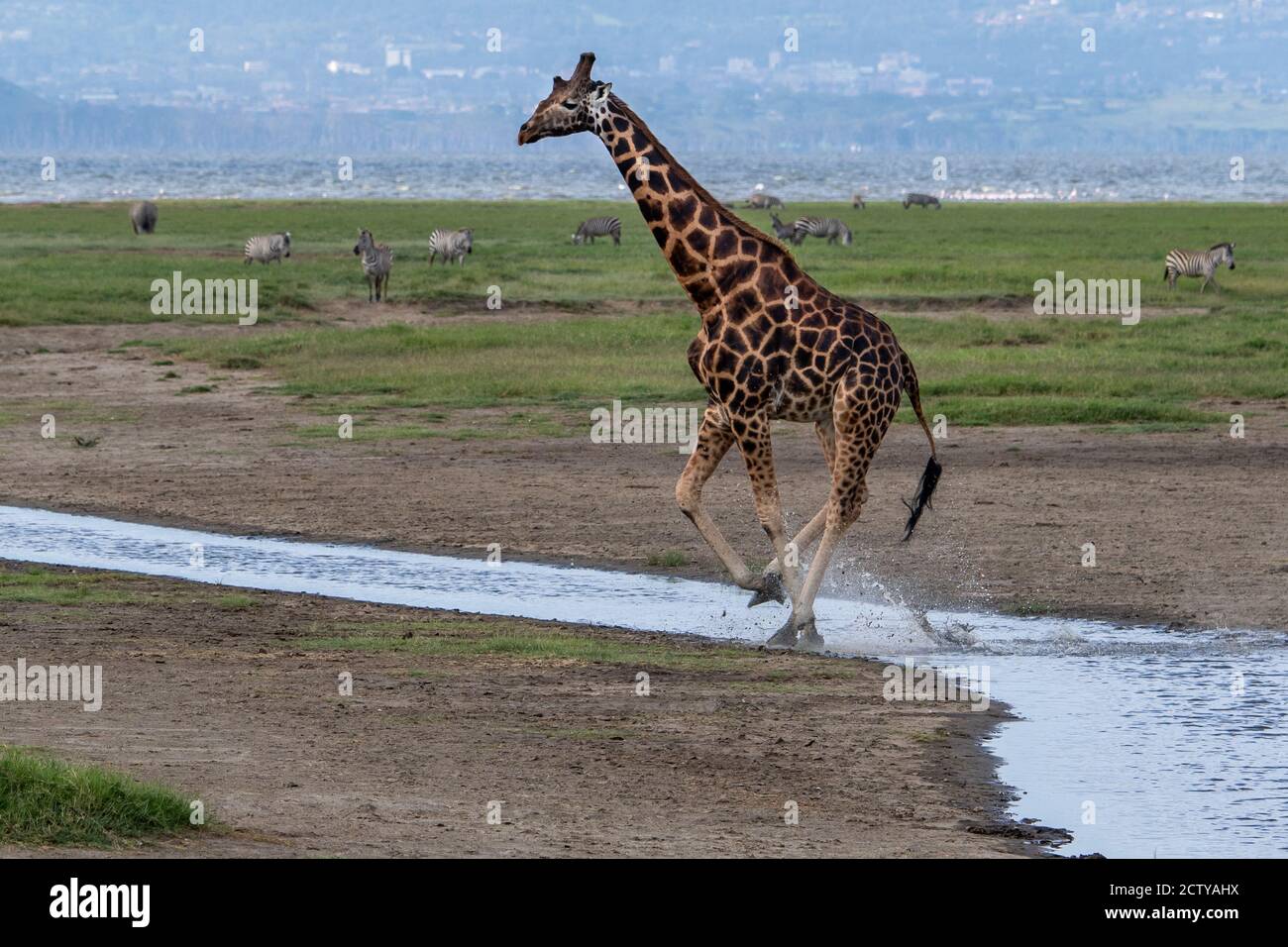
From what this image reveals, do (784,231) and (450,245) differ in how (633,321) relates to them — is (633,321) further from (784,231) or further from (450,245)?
(784,231)

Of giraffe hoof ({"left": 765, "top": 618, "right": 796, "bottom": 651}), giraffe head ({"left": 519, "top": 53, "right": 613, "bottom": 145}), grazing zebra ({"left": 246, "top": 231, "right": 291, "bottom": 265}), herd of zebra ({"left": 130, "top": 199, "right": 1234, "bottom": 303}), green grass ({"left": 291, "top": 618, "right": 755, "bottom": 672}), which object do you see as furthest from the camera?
grazing zebra ({"left": 246, "top": 231, "right": 291, "bottom": 265})

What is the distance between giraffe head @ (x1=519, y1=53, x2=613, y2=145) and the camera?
12805mm

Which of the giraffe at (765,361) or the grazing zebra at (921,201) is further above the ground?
the grazing zebra at (921,201)

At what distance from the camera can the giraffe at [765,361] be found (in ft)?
41.4

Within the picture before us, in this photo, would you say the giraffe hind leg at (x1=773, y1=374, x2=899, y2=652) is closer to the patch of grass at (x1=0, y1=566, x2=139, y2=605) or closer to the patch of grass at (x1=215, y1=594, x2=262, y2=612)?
the patch of grass at (x1=215, y1=594, x2=262, y2=612)

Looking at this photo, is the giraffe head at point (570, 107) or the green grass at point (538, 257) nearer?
the giraffe head at point (570, 107)

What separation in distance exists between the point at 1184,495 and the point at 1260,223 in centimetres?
4994

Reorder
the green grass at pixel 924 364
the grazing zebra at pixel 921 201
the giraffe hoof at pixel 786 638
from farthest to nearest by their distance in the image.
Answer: the grazing zebra at pixel 921 201, the green grass at pixel 924 364, the giraffe hoof at pixel 786 638

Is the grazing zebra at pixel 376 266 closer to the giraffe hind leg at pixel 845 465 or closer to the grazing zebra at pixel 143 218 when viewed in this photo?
the grazing zebra at pixel 143 218

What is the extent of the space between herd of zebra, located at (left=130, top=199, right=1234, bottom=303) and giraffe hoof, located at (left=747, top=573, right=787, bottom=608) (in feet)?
78.2

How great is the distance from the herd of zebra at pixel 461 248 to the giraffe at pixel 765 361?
23380mm

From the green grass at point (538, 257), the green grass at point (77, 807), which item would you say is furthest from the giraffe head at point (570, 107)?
the green grass at point (538, 257)

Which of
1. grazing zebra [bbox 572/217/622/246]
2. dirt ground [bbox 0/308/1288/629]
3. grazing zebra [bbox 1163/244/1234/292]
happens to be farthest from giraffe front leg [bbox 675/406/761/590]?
grazing zebra [bbox 572/217/622/246]
